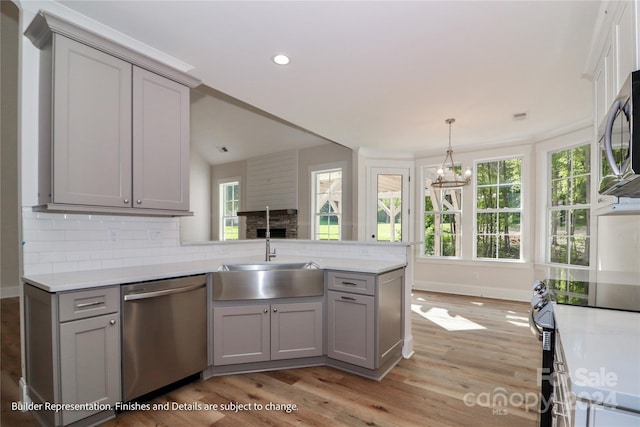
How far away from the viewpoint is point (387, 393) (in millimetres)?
2432

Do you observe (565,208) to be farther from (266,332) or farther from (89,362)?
(89,362)

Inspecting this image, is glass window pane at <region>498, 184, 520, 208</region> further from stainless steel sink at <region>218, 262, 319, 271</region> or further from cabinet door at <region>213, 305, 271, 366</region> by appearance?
cabinet door at <region>213, 305, 271, 366</region>

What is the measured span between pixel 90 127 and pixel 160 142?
1.61ft

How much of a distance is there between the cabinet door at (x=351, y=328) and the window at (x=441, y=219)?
153 inches

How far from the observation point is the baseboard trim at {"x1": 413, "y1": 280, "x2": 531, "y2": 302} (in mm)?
5465

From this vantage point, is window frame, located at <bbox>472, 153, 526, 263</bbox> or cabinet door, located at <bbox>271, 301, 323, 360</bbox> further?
window frame, located at <bbox>472, 153, 526, 263</bbox>

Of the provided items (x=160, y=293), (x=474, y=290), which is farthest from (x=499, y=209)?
(x=160, y=293)

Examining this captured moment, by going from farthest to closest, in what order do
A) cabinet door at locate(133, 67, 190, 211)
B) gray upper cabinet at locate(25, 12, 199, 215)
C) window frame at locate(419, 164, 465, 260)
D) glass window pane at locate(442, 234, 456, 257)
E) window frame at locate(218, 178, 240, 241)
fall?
glass window pane at locate(442, 234, 456, 257) < window frame at locate(419, 164, 465, 260) < window frame at locate(218, 178, 240, 241) < cabinet door at locate(133, 67, 190, 211) < gray upper cabinet at locate(25, 12, 199, 215)

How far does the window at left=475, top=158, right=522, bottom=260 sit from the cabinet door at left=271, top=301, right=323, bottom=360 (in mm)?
4267

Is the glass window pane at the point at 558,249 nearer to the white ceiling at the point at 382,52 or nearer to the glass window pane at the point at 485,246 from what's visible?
the glass window pane at the point at 485,246

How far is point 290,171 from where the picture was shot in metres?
5.91

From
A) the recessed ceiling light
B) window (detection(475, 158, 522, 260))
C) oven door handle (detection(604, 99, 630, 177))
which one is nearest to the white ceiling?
the recessed ceiling light

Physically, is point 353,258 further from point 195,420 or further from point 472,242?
point 472,242

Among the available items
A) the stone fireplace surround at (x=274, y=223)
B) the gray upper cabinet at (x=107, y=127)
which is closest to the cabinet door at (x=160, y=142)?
the gray upper cabinet at (x=107, y=127)
